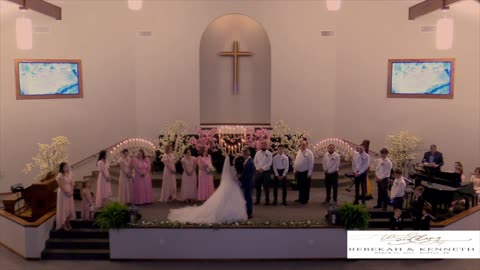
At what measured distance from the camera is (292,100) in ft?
51.2

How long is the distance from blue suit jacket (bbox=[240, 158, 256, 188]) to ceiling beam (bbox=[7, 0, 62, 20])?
6827 millimetres

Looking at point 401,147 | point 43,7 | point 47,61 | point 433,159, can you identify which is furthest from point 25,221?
point 433,159

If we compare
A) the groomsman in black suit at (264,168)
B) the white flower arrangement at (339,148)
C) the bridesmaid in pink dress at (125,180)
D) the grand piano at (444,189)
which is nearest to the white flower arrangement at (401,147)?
the white flower arrangement at (339,148)

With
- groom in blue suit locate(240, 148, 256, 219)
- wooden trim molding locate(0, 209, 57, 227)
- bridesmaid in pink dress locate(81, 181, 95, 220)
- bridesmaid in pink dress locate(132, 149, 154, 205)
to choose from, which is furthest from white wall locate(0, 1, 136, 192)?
groom in blue suit locate(240, 148, 256, 219)

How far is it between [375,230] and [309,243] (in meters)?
1.48

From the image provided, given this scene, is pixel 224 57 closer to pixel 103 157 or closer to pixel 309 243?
pixel 103 157

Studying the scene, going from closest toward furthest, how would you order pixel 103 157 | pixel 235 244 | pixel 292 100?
pixel 235 244 < pixel 103 157 < pixel 292 100

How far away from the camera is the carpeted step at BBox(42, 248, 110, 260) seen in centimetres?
971

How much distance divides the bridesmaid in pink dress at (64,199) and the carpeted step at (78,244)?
276 mm

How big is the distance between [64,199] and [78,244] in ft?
3.09

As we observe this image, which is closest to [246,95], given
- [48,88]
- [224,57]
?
[224,57]

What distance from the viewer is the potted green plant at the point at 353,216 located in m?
9.46

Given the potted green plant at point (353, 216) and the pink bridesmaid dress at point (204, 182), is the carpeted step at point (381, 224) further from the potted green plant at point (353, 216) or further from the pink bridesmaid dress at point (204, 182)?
the pink bridesmaid dress at point (204, 182)

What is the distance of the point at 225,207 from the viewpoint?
32.2 feet
